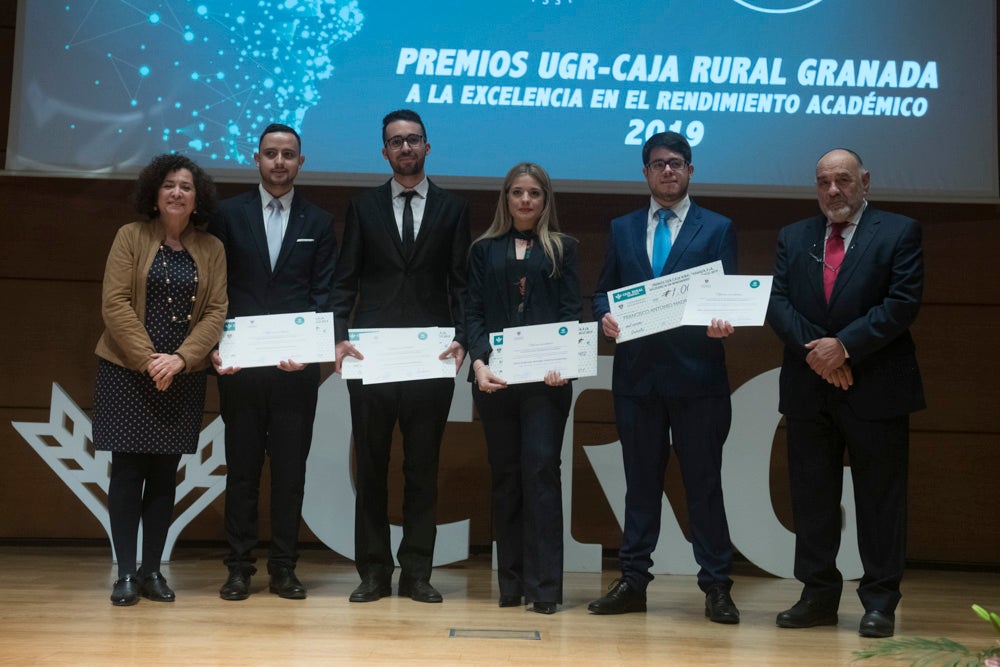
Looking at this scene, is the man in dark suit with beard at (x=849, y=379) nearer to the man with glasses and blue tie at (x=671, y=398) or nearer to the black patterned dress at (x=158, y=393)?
the man with glasses and blue tie at (x=671, y=398)

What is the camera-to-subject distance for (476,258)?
3.48 m

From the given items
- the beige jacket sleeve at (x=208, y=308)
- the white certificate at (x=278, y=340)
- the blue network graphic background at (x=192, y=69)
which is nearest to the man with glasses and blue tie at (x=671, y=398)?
the white certificate at (x=278, y=340)

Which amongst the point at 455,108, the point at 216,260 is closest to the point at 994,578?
the point at 455,108

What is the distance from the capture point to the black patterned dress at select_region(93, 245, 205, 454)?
10.8 ft

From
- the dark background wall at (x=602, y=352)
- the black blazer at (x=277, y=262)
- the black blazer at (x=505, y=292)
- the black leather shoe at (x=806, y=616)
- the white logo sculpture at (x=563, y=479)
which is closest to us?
the black leather shoe at (x=806, y=616)

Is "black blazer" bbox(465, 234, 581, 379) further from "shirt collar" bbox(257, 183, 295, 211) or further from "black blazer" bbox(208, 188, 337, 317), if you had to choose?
"shirt collar" bbox(257, 183, 295, 211)

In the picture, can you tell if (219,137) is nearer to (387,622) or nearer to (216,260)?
(216,260)

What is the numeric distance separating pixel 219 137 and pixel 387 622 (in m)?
2.27

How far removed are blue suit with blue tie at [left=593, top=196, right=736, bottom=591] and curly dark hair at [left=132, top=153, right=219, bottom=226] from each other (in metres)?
1.43

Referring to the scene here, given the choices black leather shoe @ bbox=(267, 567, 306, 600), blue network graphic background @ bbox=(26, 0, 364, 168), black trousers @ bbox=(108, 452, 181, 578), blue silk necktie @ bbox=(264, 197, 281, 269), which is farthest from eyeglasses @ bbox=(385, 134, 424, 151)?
black leather shoe @ bbox=(267, 567, 306, 600)

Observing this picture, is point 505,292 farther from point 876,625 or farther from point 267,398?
point 876,625

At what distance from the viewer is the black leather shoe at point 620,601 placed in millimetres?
3309

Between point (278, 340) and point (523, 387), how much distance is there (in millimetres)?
854

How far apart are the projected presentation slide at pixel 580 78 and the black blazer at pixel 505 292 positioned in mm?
921
